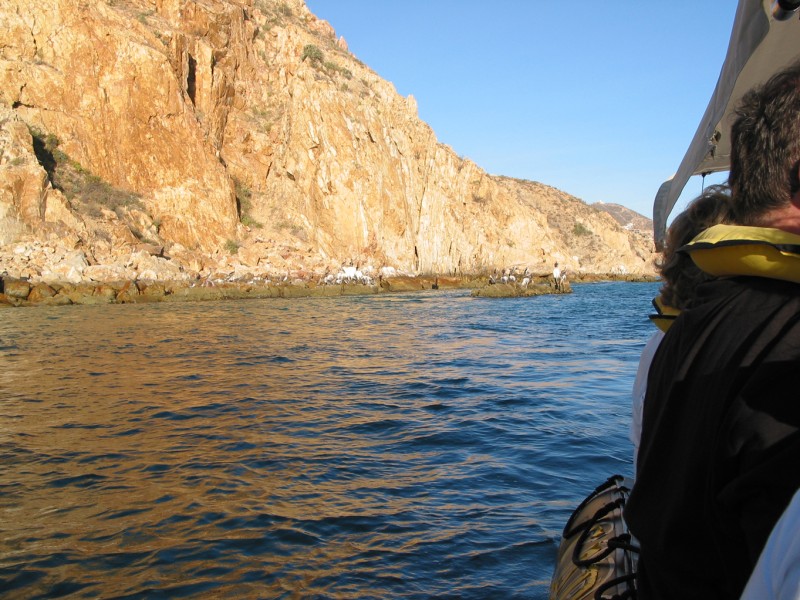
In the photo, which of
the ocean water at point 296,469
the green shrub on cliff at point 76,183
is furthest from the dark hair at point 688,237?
the green shrub on cliff at point 76,183

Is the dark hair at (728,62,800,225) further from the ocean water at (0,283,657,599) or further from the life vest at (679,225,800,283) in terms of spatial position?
the ocean water at (0,283,657,599)

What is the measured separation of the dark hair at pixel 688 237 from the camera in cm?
197

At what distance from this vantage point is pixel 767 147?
4.95 ft

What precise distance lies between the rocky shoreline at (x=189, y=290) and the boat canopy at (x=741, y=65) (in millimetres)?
29415

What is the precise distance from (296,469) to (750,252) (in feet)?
16.1

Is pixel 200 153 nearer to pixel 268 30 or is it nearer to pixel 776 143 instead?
pixel 268 30

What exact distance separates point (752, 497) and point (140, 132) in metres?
44.2

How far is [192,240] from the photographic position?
4009cm

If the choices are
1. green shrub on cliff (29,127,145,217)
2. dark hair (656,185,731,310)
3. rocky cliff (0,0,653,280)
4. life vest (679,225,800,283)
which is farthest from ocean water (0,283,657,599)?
green shrub on cliff (29,127,145,217)

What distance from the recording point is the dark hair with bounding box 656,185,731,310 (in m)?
1.97

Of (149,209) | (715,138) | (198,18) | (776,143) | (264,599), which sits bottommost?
(264,599)

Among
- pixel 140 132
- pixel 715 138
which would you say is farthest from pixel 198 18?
pixel 715 138

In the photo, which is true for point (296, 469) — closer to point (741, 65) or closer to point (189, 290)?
point (741, 65)

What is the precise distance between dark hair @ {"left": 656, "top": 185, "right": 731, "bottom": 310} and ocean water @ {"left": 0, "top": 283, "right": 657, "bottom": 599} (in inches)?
91.8
